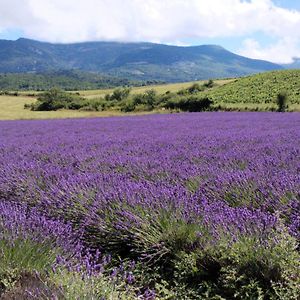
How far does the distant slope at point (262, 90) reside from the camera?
4203cm

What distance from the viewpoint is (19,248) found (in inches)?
89.0

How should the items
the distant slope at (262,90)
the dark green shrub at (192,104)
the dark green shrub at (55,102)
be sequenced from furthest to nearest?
the dark green shrub at (55,102)
the distant slope at (262,90)
the dark green shrub at (192,104)

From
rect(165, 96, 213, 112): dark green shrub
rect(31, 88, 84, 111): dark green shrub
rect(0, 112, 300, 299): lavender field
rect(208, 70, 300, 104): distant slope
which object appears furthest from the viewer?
rect(31, 88, 84, 111): dark green shrub

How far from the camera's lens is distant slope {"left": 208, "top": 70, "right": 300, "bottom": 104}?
42.0 m

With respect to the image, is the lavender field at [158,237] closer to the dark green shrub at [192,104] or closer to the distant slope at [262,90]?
the dark green shrub at [192,104]

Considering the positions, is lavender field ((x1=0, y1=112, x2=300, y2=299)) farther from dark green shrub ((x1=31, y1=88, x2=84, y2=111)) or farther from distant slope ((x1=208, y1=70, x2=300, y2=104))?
dark green shrub ((x1=31, y1=88, x2=84, y2=111))

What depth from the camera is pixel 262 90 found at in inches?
1948

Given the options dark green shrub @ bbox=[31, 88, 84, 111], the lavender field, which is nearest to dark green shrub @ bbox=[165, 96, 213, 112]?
dark green shrub @ bbox=[31, 88, 84, 111]

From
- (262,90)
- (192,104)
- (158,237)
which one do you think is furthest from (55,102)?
(158,237)

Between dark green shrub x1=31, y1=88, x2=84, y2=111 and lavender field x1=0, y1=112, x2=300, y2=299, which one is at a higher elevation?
dark green shrub x1=31, y1=88, x2=84, y2=111

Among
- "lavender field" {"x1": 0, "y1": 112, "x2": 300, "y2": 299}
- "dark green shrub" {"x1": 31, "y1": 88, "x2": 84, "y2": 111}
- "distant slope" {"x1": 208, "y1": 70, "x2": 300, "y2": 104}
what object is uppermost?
"distant slope" {"x1": 208, "y1": 70, "x2": 300, "y2": 104}

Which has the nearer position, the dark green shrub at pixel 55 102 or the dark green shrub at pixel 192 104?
the dark green shrub at pixel 192 104

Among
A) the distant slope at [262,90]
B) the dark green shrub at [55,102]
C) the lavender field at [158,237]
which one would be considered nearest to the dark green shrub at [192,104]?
the distant slope at [262,90]

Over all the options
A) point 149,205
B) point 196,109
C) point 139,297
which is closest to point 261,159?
point 149,205
